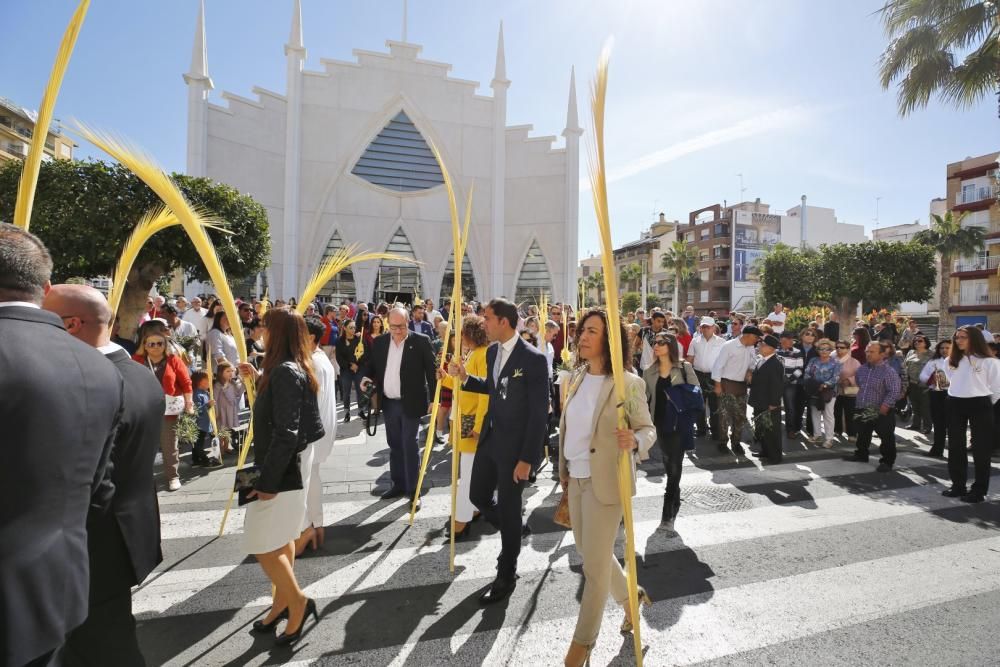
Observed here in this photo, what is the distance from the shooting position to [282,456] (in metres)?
2.88

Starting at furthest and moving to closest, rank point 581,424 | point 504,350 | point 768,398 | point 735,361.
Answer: point 735,361 < point 768,398 < point 504,350 < point 581,424

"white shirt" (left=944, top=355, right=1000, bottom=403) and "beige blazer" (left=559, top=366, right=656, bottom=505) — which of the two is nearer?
"beige blazer" (left=559, top=366, right=656, bottom=505)

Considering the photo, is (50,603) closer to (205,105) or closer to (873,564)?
(873,564)

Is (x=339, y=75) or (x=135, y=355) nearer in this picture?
(x=135, y=355)

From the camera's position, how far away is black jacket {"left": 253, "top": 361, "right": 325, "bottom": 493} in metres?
2.86

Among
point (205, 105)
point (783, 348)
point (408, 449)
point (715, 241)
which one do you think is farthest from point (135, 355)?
point (715, 241)

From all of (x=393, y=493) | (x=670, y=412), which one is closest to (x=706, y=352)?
(x=670, y=412)

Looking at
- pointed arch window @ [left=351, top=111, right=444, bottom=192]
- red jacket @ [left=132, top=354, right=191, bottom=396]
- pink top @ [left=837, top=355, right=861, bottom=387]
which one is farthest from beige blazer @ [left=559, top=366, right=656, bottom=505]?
pointed arch window @ [left=351, top=111, right=444, bottom=192]

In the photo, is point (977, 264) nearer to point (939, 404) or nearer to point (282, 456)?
point (939, 404)

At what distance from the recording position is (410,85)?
112ft

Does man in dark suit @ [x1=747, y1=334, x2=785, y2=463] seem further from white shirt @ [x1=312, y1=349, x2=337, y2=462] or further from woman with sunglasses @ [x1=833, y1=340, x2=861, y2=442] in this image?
white shirt @ [x1=312, y1=349, x2=337, y2=462]

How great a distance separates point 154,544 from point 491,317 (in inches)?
96.4

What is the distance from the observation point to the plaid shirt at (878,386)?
726cm

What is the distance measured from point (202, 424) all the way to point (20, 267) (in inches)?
236
